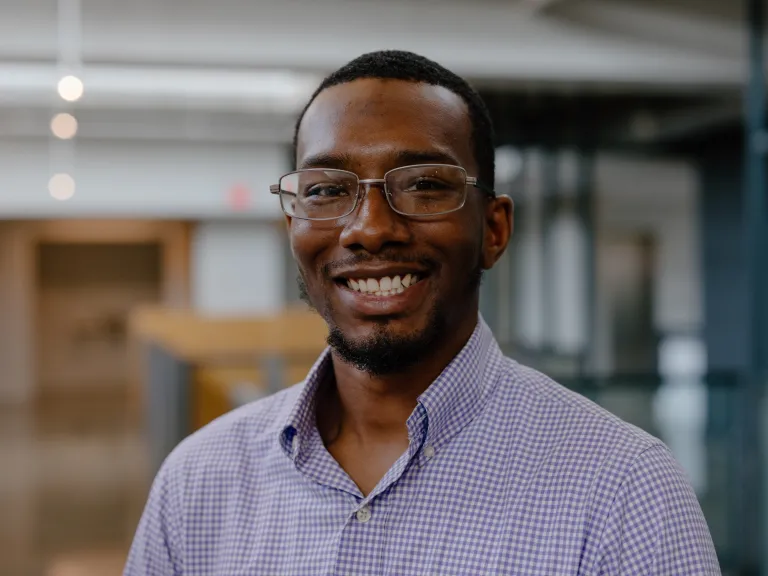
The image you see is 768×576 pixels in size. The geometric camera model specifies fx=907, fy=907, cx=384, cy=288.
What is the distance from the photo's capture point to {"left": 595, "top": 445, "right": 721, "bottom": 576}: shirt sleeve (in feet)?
3.18

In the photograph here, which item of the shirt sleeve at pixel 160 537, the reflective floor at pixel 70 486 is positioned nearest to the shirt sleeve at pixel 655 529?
the shirt sleeve at pixel 160 537

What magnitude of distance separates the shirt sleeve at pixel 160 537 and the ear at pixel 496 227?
1.77ft

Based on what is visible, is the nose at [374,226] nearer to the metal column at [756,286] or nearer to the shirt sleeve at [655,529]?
the shirt sleeve at [655,529]

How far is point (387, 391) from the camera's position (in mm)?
1209

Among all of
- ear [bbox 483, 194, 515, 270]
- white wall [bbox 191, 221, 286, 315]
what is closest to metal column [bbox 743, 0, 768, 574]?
white wall [bbox 191, 221, 286, 315]

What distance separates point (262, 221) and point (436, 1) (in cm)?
142

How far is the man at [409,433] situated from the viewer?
3.38 ft

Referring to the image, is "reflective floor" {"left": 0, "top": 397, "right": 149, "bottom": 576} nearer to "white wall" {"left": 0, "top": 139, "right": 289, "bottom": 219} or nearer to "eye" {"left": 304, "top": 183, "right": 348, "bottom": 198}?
"white wall" {"left": 0, "top": 139, "right": 289, "bottom": 219}

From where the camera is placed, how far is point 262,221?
4.76 m

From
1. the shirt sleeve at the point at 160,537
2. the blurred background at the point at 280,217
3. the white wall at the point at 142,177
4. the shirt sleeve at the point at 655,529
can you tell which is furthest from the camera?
the blurred background at the point at 280,217

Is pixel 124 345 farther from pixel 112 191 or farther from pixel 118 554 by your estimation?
pixel 112 191

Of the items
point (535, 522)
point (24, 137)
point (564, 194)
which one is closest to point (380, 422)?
point (535, 522)

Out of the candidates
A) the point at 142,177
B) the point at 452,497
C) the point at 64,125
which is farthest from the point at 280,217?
the point at 452,497

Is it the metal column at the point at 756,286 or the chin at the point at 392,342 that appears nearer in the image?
the chin at the point at 392,342
